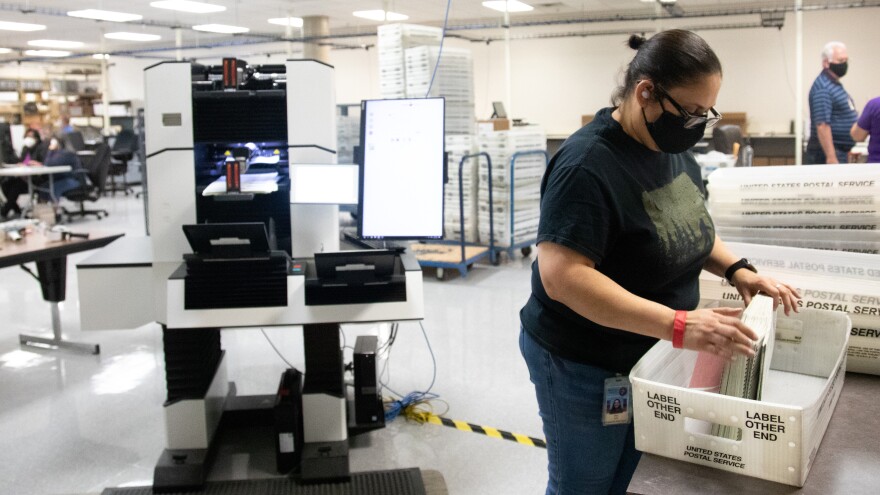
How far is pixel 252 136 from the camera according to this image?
2676 millimetres

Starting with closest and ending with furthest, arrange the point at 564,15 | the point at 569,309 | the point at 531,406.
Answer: the point at 569,309 < the point at 531,406 < the point at 564,15

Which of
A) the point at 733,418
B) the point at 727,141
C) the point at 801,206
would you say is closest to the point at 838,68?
the point at 727,141

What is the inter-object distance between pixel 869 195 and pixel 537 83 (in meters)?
13.7

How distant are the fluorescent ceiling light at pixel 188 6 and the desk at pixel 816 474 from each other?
11668 millimetres

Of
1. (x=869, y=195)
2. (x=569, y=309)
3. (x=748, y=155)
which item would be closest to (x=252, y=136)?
(x=569, y=309)

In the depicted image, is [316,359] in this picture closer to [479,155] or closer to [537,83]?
[479,155]

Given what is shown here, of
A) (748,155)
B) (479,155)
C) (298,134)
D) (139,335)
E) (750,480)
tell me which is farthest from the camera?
(748,155)

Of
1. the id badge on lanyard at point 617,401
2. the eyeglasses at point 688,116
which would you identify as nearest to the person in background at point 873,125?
the eyeglasses at point 688,116

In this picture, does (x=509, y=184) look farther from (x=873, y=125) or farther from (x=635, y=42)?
(x=635, y=42)

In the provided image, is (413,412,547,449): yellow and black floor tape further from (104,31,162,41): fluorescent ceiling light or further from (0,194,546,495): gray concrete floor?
(104,31,162,41): fluorescent ceiling light

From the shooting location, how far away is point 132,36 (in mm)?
16172

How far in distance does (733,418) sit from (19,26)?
15779 millimetres

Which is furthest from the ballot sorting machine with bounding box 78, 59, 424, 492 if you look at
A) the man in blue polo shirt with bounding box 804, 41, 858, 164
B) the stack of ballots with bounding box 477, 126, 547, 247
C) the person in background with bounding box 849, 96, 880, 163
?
the man in blue polo shirt with bounding box 804, 41, 858, 164

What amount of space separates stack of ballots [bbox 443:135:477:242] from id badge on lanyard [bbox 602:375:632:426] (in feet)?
16.7
